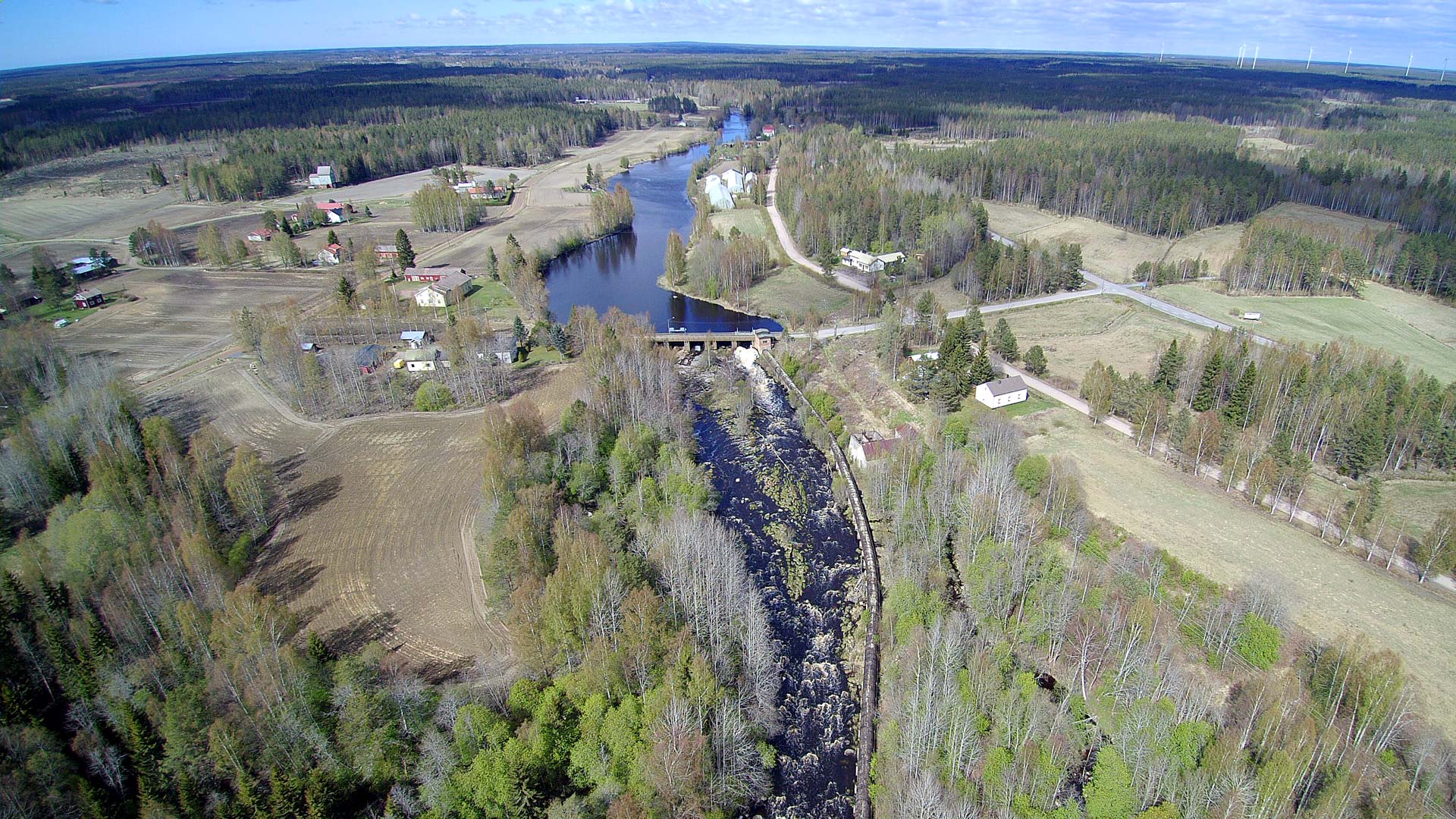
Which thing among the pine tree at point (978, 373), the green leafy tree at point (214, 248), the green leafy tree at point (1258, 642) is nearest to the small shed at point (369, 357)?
the green leafy tree at point (214, 248)

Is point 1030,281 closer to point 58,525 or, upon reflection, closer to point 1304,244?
point 1304,244

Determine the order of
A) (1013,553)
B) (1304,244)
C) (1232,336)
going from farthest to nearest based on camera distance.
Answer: (1304,244) < (1232,336) < (1013,553)

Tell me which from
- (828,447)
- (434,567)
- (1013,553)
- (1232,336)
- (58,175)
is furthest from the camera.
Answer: (58,175)

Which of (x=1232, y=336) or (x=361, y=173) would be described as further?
(x=361, y=173)

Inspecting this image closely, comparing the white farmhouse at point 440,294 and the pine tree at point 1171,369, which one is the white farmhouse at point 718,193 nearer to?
the white farmhouse at point 440,294

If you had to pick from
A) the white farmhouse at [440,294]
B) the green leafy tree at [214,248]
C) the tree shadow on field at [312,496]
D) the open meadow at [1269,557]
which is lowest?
the open meadow at [1269,557]

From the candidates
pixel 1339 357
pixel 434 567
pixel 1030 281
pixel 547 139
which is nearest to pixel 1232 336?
pixel 1339 357

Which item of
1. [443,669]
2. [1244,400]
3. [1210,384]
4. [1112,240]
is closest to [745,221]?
[1112,240]
